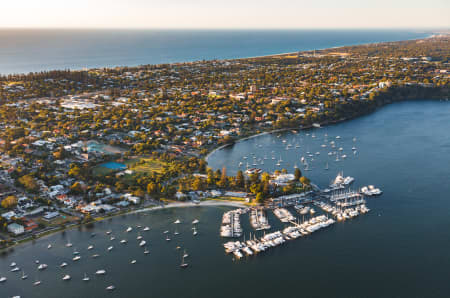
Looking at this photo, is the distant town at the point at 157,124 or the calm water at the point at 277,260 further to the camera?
the distant town at the point at 157,124

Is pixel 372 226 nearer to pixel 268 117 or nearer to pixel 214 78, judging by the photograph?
pixel 268 117

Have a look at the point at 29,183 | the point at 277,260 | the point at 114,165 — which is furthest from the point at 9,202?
the point at 277,260

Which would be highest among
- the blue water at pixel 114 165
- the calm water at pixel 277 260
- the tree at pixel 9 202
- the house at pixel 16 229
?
the blue water at pixel 114 165

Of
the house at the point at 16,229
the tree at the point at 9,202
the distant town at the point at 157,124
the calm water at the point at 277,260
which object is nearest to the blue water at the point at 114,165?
the distant town at the point at 157,124

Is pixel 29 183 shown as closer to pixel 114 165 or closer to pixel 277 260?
pixel 114 165

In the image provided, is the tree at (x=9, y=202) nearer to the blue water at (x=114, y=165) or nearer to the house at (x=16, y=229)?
the house at (x=16, y=229)

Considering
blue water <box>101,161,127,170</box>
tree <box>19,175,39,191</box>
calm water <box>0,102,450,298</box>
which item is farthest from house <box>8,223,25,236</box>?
blue water <box>101,161,127,170</box>

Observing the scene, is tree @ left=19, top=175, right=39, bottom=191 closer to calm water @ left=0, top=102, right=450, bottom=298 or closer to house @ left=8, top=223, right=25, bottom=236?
house @ left=8, top=223, right=25, bottom=236
